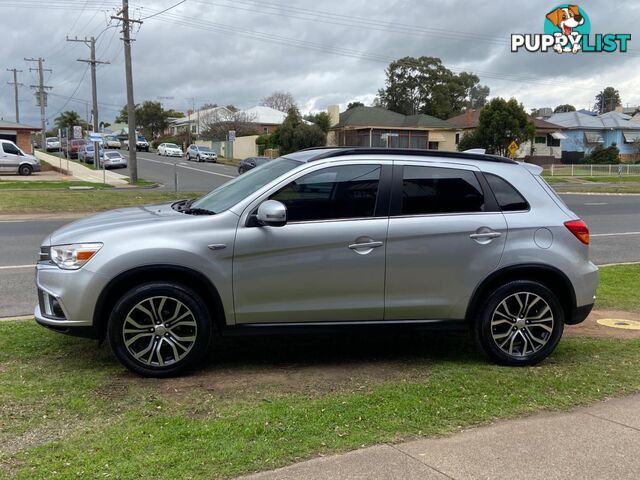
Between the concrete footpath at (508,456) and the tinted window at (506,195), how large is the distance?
6.07ft

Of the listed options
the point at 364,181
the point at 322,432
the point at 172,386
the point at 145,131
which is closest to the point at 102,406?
the point at 172,386

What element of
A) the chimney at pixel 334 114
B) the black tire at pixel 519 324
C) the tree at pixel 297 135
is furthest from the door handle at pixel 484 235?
the chimney at pixel 334 114

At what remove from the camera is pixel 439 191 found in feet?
16.5

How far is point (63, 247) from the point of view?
14.8 feet

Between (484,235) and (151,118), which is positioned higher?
(151,118)

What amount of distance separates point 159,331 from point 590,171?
52.5 meters

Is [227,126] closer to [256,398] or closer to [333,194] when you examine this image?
[333,194]

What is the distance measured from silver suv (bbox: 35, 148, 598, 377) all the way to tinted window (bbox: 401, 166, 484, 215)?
0.03 ft

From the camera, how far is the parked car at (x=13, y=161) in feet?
110

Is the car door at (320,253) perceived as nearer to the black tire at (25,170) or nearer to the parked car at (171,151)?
the black tire at (25,170)


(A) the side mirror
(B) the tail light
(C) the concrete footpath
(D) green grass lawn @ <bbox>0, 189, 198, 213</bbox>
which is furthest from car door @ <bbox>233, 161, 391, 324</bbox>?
(D) green grass lawn @ <bbox>0, 189, 198, 213</bbox>

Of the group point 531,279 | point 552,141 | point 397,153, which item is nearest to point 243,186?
point 397,153

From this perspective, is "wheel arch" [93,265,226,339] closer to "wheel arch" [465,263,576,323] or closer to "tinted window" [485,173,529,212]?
"wheel arch" [465,263,576,323]

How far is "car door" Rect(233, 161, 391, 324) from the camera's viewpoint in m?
4.61
